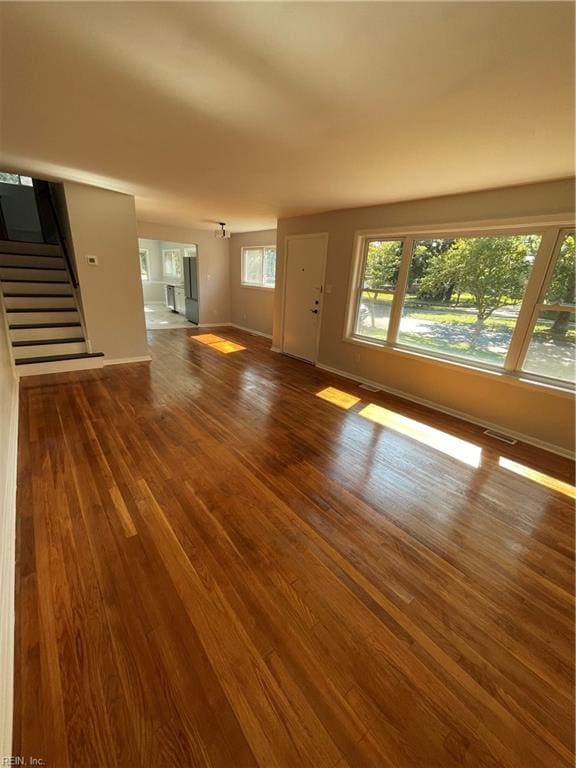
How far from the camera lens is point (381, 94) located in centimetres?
155

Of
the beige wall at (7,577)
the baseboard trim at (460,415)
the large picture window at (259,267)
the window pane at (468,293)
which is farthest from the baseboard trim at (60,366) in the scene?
the window pane at (468,293)

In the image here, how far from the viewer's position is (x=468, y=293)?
341 cm

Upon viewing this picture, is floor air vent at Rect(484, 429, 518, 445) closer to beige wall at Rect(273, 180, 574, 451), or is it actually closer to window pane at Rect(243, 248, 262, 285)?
beige wall at Rect(273, 180, 574, 451)

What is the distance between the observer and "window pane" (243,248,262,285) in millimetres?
7035

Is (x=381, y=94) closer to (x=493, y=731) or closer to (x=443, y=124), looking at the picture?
(x=443, y=124)

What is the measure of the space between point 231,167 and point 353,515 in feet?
10.4

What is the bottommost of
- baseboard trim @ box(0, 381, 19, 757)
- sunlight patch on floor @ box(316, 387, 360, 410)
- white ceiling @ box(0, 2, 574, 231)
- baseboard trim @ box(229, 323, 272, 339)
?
sunlight patch on floor @ box(316, 387, 360, 410)

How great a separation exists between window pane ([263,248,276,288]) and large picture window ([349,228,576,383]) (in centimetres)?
281

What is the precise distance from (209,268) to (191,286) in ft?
2.40

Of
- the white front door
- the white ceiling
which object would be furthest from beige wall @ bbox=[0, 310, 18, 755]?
the white front door

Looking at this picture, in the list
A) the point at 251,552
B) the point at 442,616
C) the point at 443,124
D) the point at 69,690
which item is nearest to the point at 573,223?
the point at 443,124

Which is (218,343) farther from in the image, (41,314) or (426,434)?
(426,434)

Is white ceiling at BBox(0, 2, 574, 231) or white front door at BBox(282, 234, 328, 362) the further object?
white front door at BBox(282, 234, 328, 362)

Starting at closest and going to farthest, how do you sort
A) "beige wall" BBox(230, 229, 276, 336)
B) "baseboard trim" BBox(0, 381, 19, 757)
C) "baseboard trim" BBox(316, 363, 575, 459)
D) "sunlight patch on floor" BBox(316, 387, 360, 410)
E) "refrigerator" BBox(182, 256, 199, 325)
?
"baseboard trim" BBox(0, 381, 19, 757) → "baseboard trim" BBox(316, 363, 575, 459) → "sunlight patch on floor" BBox(316, 387, 360, 410) → "beige wall" BBox(230, 229, 276, 336) → "refrigerator" BBox(182, 256, 199, 325)
